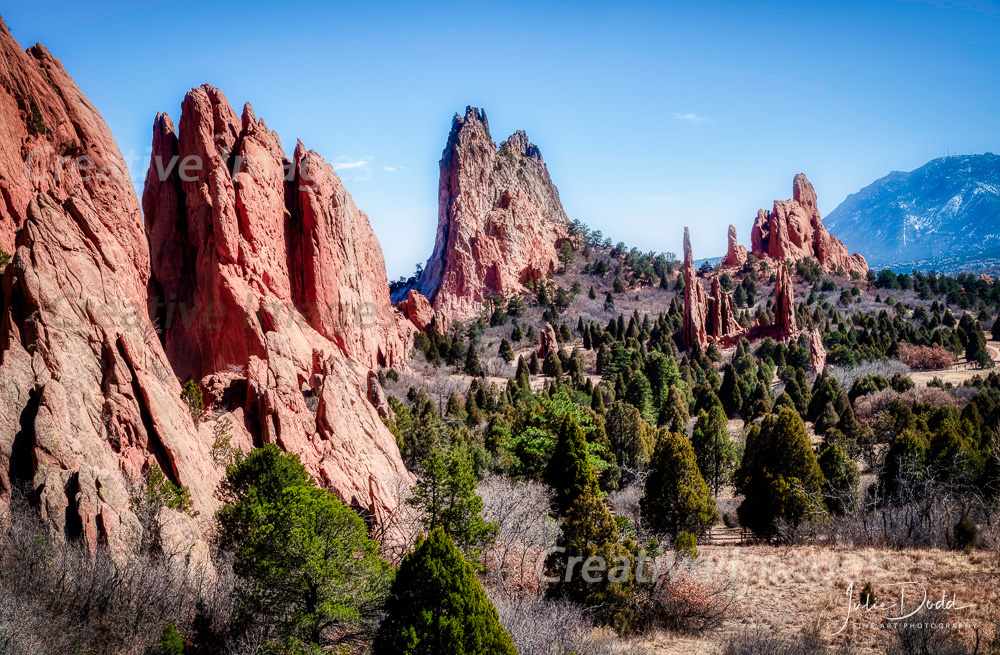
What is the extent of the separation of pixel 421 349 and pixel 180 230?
38.6 metres

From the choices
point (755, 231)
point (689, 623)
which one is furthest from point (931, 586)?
point (755, 231)

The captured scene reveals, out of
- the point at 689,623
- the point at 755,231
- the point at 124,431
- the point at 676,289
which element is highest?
the point at 755,231

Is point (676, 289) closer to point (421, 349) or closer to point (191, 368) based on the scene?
point (421, 349)

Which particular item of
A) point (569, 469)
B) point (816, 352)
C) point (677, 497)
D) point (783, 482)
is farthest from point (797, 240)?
point (569, 469)

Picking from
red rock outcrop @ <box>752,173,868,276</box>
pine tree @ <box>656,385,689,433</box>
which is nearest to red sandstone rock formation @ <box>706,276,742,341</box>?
pine tree @ <box>656,385,689,433</box>

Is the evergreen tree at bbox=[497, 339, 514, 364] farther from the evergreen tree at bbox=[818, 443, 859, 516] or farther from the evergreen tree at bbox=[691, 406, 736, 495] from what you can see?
the evergreen tree at bbox=[818, 443, 859, 516]

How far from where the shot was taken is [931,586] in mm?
21344

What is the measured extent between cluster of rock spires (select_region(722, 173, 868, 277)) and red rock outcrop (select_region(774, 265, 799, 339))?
3998cm

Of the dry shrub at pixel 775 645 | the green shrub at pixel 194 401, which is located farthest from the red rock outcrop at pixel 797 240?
the green shrub at pixel 194 401

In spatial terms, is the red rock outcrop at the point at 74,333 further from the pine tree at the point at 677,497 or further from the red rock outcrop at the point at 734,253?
the red rock outcrop at the point at 734,253

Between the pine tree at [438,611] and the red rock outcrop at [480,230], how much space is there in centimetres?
8391

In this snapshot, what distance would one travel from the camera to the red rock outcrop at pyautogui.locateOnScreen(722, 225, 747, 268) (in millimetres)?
121000

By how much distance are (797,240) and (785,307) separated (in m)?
47.6

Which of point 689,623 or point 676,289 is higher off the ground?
point 676,289
